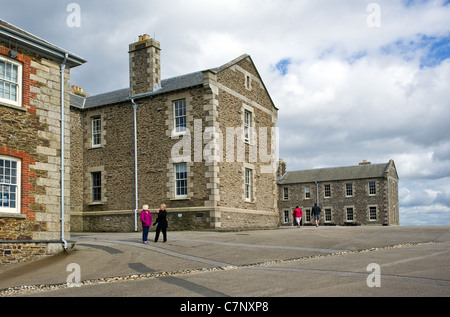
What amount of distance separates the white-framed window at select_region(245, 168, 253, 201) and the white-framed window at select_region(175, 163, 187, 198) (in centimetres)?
439

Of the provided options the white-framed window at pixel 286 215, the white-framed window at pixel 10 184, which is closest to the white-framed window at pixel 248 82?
the white-framed window at pixel 10 184

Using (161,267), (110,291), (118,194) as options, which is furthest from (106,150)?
(110,291)

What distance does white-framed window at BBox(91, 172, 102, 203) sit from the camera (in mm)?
28422

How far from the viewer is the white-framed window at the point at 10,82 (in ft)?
48.7

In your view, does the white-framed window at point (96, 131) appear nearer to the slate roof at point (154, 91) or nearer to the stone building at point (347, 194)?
the slate roof at point (154, 91)

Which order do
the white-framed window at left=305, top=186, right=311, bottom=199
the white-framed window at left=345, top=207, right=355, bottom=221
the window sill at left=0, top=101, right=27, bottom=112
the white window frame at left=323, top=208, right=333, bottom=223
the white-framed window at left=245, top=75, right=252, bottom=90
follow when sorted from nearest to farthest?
the window sill at left=0, top=101, right=27, bottom=112, the white-framed window at left=245, top=75, right=252, bottom=90, the white-framed window at left=345, top=207, right=355, bottom=221, the white window frame at left=323, top=208, right=333, bottom=223, the white-framed window at left=305, top=186, right=311, bottom=199

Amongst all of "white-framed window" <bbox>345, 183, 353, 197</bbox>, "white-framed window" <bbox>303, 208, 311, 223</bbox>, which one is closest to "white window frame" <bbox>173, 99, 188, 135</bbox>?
"white-framed window" <bbox>345, 183, 353, 197</bbox>

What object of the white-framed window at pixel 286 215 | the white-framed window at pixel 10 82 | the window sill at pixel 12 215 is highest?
the white-framed window at pixel 10 82

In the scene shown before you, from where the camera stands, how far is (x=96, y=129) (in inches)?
1152

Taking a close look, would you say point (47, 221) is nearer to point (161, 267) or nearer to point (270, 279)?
point (161, 267)

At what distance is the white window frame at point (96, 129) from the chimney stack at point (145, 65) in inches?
118

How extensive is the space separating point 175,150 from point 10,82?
1159 cm

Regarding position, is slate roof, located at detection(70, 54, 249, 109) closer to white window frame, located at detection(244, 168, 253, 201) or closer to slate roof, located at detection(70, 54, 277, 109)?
slate roof, located at detection(70, 54, 277, 109)
